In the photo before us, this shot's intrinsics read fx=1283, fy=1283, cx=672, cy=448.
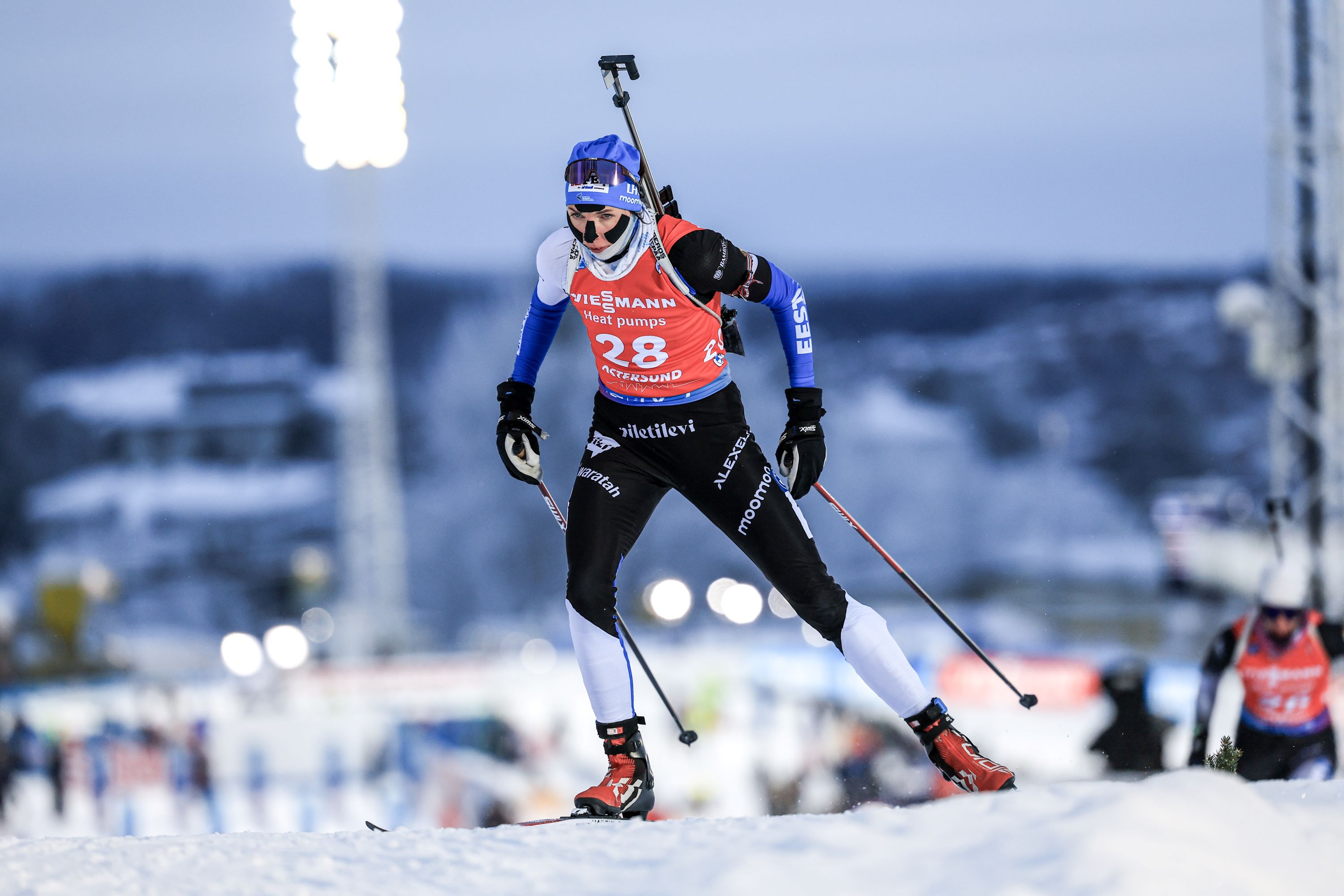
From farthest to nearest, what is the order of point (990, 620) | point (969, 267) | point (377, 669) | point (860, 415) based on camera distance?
point (969, 267), point (860, 415), point (990, 620), point (377, 669)

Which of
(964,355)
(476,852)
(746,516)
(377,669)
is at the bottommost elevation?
(377,669)

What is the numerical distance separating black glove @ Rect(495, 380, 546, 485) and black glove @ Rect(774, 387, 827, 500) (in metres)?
0.76

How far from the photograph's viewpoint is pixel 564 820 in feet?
12.1

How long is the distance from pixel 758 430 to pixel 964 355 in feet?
83.4

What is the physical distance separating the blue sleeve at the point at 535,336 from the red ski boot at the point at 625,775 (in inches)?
45.0

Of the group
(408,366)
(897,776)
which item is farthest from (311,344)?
(897,776)

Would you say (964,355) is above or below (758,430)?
above

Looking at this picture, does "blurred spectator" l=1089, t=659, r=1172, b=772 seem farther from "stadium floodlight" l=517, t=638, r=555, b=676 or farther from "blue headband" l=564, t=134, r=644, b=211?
"stadium floodlight" l=517, t=638, r=555, b=676

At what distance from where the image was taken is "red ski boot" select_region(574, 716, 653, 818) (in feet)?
12.5

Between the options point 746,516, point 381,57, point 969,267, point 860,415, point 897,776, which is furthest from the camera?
point 969,267

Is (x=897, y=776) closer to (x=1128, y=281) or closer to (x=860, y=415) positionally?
(x=860, y=415)

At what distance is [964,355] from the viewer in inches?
1943

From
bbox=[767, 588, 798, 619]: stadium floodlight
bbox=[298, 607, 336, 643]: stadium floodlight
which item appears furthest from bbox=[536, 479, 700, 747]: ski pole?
bbox=[298, 607, 336, 643]: stadium floodlight

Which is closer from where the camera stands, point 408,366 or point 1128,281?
point 408,366
